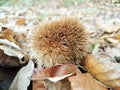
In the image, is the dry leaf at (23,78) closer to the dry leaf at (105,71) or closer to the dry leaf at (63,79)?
the dry leaf at (63,79)

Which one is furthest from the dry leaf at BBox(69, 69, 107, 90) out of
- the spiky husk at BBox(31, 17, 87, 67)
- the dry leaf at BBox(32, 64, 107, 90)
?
the spiky husk at BBox(31, 17, 87, 67)

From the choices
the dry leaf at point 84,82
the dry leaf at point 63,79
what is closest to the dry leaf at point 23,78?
the dry leaf at point 63,79

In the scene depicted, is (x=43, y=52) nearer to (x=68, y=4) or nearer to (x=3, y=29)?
(x=3, y=29)

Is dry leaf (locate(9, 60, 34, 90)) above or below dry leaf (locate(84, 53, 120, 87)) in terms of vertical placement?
below

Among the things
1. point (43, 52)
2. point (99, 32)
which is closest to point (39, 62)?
point (43, 52)

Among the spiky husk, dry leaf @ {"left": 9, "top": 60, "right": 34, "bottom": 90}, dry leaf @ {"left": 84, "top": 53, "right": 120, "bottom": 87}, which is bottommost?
dry leaf @ {"left": 9, "top": 60, "right": 34, "bottom": 90}

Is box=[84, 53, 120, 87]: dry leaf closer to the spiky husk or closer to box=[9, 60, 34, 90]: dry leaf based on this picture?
the spiky husk
